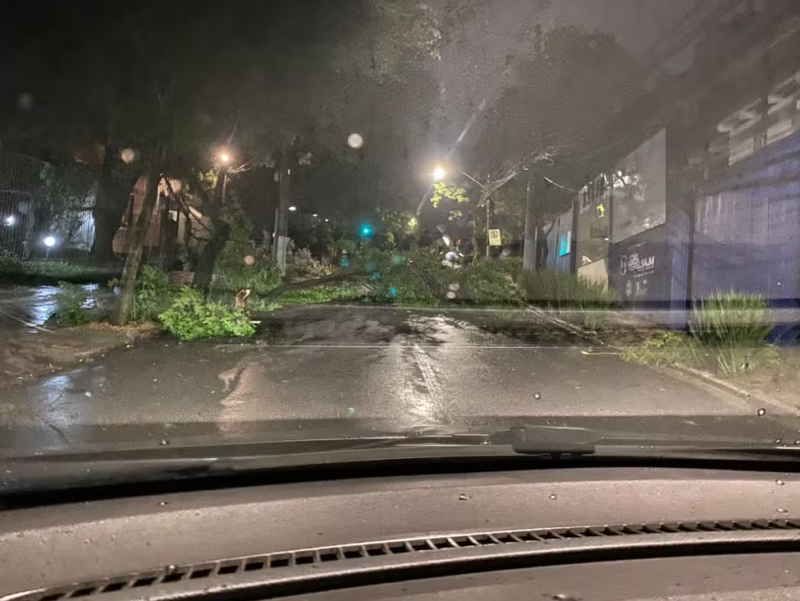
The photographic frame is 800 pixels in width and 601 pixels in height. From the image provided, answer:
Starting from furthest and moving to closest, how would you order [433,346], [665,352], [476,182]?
[476,182], [433,346], [665,352]

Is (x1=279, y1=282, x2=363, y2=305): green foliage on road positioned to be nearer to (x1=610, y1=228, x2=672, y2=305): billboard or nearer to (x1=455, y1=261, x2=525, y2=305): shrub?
(x1=455, y1=261, x2=525, y2=305): shrub

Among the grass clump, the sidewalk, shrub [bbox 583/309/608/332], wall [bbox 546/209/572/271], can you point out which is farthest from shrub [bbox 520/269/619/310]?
the grass clump

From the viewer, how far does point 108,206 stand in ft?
73.0

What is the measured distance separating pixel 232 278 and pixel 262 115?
18.1 feet

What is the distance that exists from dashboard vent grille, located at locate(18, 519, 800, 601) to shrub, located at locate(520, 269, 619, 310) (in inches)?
566

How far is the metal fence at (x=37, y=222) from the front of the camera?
2573 cm

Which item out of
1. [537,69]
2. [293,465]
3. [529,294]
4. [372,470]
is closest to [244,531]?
[293,465]

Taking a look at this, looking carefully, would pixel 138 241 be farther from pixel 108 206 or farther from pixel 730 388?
pixel 730 388

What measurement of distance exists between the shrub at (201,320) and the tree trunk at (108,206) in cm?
479

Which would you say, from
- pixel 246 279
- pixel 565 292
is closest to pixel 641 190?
pixel 565 292

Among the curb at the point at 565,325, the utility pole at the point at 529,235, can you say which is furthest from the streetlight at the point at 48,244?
the curb at the point at 565,325

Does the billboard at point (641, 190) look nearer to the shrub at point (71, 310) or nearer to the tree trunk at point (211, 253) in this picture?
the tree trunk at point (211, 253)

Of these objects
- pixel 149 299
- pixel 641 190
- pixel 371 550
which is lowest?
pixel 371 550

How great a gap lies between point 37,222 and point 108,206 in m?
7.27
